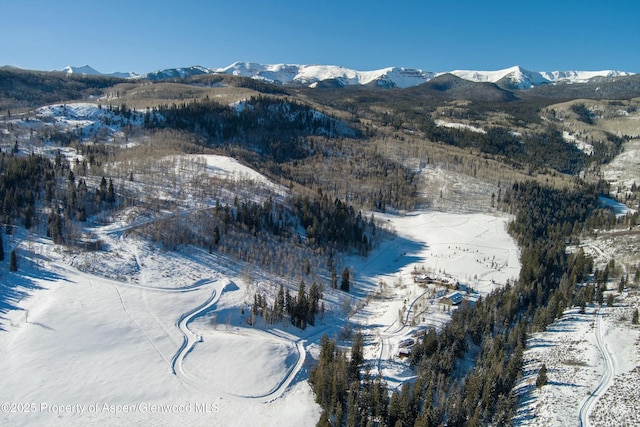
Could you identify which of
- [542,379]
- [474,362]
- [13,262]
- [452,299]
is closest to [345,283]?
[452,299]

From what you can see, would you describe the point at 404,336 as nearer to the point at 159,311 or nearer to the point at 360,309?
the point at 360,309

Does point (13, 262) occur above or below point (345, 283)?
above

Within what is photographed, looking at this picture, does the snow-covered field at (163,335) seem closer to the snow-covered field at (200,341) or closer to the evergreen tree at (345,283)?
the snow-covered field at (200,341)

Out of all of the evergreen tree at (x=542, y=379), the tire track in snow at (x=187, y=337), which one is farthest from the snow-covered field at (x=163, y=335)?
the evergreen tree at (x=542, y=379)

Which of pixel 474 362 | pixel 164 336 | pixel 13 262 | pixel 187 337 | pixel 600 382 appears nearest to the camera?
pixel 600 382

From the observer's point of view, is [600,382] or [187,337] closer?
[600,382]

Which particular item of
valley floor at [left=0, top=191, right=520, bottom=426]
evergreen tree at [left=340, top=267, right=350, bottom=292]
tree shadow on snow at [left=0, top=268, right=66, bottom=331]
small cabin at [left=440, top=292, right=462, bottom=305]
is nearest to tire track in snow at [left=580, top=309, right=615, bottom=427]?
valley floor at [left=0, top=191, right=520, bottom=426]

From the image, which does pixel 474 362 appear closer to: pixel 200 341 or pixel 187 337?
pixel 200 341

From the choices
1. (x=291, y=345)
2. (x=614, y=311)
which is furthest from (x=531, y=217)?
(x=291, y=345)
